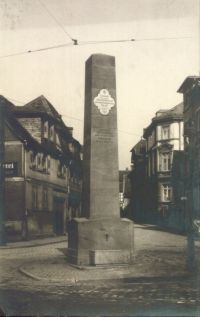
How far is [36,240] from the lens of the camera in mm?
12602

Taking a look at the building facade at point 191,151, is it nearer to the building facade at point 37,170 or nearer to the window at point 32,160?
the building facade at point 37,170

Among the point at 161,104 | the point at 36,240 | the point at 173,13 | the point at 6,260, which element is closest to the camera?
the point at 173,13

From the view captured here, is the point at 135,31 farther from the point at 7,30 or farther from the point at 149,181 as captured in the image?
the point at 149,181

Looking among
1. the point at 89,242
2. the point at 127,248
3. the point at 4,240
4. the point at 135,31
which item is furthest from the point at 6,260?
the point at 135,31

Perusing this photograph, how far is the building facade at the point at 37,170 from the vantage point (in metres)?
10.4

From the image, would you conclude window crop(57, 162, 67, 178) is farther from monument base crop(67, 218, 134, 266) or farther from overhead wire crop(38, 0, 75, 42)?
overhead wire crop(38, 0, 75, 42)

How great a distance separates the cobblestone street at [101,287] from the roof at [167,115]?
7.97 feet

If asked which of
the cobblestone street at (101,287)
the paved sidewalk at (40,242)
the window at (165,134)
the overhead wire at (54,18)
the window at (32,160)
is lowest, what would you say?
the cobblestone street at (101,287)

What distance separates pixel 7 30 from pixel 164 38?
8.69 feet

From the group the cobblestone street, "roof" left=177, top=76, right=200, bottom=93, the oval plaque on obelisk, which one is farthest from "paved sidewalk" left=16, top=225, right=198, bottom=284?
"roof" left=177, top=76, right=200, bottom=93

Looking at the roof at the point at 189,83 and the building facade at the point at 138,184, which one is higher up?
the roof at the point at 189,83

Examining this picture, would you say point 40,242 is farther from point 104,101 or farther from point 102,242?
point 104,101

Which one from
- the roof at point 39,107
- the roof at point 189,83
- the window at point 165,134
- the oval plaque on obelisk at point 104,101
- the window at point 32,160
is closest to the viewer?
the roof at point 189,83

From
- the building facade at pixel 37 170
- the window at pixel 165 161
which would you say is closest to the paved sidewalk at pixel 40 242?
the building facade at pixel 37 170
